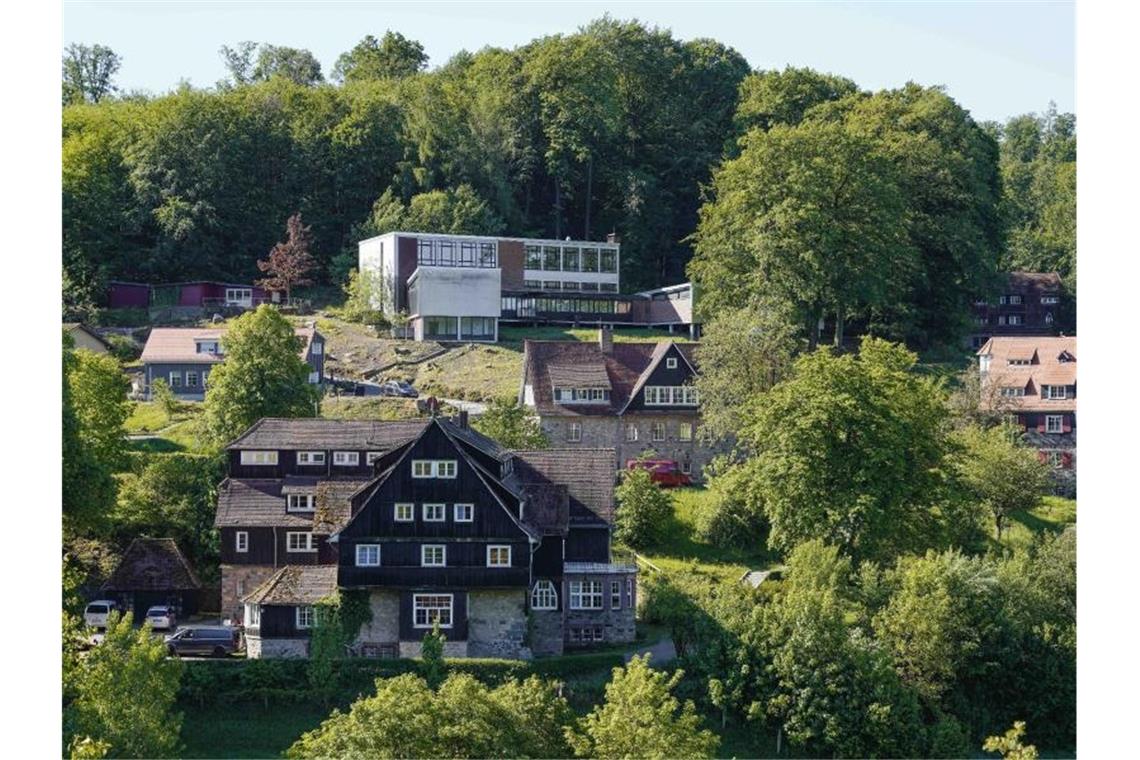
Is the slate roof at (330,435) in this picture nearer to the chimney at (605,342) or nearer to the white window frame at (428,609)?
the white window frame at (428,609)

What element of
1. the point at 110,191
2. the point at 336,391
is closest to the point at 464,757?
the point at 336,391

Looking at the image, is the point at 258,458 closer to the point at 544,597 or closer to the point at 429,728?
the point at 544,597

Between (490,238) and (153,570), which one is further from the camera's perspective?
(490,238)

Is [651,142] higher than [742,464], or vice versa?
[651,142]

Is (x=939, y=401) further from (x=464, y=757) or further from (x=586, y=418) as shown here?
(x=464, y=757)

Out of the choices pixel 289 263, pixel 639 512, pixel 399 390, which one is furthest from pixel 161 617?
pixel 289 263

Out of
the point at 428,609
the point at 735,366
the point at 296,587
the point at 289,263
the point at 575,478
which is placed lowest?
the point at 428,609

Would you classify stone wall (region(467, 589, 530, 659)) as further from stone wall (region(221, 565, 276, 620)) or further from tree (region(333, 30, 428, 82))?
tree (region(333, 30, 428, 82))
